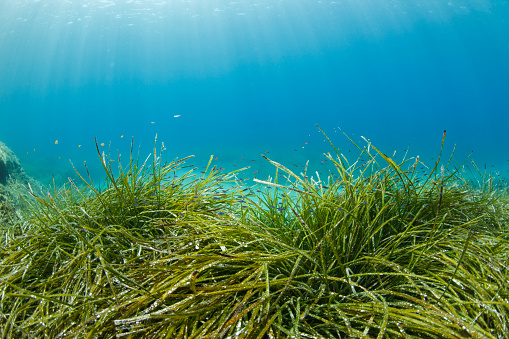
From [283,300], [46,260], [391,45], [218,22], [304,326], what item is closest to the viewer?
[304,326]

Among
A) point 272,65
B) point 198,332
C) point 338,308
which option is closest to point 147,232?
point 198,332

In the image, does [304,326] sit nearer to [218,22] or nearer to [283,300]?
[283,300]

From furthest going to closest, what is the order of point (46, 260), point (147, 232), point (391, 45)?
point (391, 45)
point (147, 232)
point (46, 260)

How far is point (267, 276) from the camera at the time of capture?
115 centimetres

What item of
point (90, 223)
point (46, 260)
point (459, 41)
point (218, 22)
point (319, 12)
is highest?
point (459, 41)

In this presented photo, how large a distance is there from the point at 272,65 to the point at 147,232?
4758 centimetres

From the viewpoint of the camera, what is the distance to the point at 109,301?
1.28 m

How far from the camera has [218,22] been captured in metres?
32.0

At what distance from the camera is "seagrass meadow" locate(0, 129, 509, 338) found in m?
1.08

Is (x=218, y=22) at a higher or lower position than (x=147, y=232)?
higher

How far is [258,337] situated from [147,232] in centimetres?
104

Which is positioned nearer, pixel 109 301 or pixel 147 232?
pixel 109 301

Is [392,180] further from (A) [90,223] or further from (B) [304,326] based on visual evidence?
(A) [90,223]

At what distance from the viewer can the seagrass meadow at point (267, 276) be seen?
1.08 m
